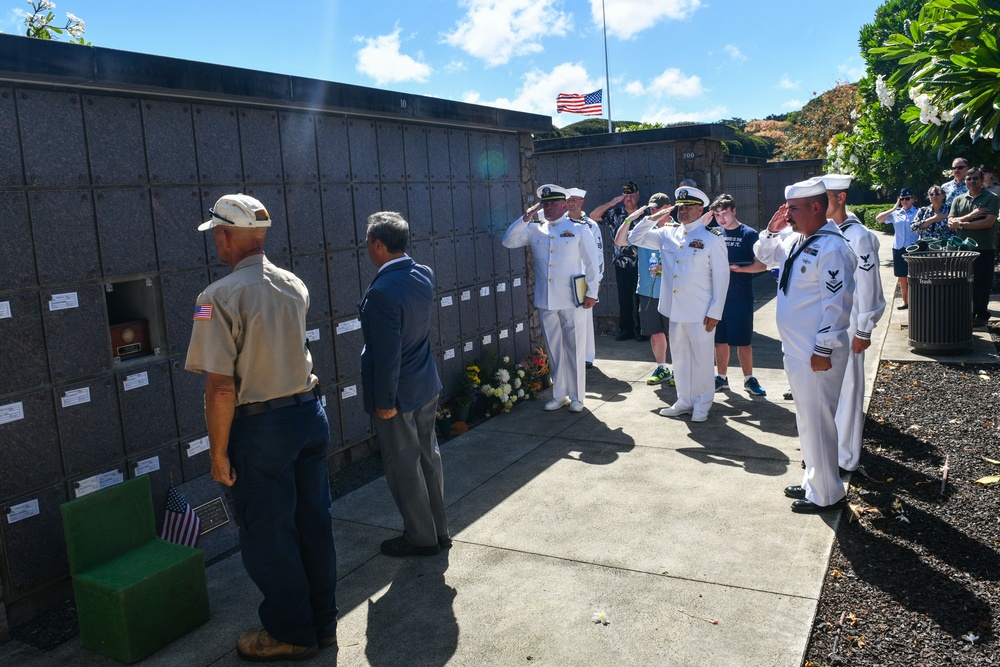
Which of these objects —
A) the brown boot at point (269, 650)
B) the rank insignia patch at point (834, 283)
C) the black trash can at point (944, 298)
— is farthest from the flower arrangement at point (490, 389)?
the black trash can at point (944, 298)

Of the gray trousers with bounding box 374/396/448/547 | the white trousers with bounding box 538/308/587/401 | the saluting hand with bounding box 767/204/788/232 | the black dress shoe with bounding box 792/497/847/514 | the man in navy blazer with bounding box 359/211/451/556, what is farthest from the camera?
the white trousers with bounding box 538/308/587/401

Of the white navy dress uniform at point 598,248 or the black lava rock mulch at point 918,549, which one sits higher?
the white navy dress uniform at point 598,248

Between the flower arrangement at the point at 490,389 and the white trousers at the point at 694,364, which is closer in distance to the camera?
the white trousers at the point at 694,364

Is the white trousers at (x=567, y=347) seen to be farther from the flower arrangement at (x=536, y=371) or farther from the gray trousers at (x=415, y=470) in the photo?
the gray trousers at (x=415, y=470)

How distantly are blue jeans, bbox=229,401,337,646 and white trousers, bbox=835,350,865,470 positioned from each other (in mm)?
3873

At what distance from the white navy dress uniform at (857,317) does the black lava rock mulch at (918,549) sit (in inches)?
10.5

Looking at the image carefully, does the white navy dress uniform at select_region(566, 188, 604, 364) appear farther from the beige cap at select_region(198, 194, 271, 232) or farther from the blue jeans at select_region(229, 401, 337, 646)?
the beige cap at select_region(198, 194, 271, 232)

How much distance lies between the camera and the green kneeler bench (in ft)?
13.2

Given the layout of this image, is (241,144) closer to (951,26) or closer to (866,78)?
(951,26)

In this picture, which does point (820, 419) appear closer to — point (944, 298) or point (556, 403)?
point (556, 403)

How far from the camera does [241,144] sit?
5.83 metres

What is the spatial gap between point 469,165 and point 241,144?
122 inches

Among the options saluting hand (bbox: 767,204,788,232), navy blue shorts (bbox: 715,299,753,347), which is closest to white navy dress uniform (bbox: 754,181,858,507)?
saluting hand (bbox: 767,204,788,232)

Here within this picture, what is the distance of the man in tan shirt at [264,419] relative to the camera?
3740 mm
